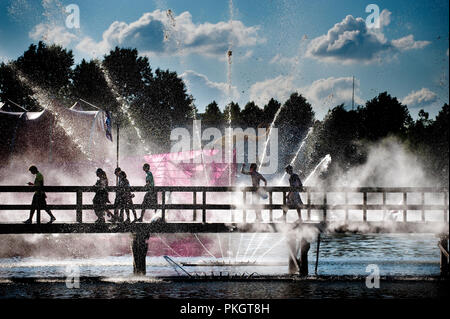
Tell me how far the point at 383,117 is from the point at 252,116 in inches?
1296

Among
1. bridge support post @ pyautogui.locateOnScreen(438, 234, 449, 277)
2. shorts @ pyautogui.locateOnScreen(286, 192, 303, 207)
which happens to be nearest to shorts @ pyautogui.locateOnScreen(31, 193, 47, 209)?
shorts @ pyautogui.locateOnScreen(286, 192, 303, 207)

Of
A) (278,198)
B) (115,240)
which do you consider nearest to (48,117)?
(115,240)

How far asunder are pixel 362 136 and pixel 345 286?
8129 centimetres

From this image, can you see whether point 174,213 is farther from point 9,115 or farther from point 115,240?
point 9,115

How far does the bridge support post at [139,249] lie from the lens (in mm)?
18797

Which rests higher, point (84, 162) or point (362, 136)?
point (362, 136)

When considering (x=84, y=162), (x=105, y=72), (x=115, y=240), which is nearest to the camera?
(x=115, y=240)

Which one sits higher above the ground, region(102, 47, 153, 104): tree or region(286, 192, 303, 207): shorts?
region(102, 47, 153, 104): tree

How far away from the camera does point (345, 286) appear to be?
18.1 meters

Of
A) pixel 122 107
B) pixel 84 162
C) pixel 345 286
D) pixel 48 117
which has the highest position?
pixel 122 107

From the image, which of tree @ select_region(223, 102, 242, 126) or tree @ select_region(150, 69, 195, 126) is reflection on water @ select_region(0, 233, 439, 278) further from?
tree @ select_region(223, 102, 242, 126)

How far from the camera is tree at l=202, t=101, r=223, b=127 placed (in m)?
121

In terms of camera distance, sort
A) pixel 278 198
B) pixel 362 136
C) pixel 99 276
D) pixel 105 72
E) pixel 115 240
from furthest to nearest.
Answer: pixel 362 136
pixel 105 72
pixel 278 198
pixel 115 240
pixel 99 276

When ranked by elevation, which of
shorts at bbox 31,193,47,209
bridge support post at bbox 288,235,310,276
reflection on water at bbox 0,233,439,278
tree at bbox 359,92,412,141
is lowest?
reflection on water at bbox 0,233,439,278
